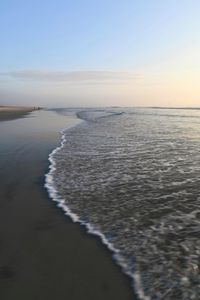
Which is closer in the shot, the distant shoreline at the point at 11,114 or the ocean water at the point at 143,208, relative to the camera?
the ocean water at the point at 143,208

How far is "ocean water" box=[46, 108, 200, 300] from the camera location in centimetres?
514

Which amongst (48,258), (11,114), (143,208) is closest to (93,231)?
(48,258)

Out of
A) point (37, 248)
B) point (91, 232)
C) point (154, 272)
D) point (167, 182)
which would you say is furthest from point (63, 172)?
point (154, 272)

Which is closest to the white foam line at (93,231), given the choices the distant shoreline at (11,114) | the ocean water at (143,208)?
the ocean water at (143,208)

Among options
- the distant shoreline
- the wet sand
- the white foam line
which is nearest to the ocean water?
the white foam line

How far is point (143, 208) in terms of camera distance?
8062mm

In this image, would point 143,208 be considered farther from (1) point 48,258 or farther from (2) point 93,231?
(1) point 48,258

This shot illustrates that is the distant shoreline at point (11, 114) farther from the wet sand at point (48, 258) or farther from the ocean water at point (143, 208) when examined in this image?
the wet sand at point (48, 258)

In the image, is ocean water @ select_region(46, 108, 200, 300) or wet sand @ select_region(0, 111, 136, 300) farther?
ocean water @ select_region(46, 108, 200, 300)

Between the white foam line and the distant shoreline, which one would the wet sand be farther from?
the distant shoreline

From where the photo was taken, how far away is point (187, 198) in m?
8.73

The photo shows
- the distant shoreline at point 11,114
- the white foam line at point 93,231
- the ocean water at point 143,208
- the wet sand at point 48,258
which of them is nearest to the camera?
the wet sand at point 48,258

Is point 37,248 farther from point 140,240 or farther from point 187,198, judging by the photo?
point 187,198

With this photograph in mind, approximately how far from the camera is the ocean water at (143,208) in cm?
514
